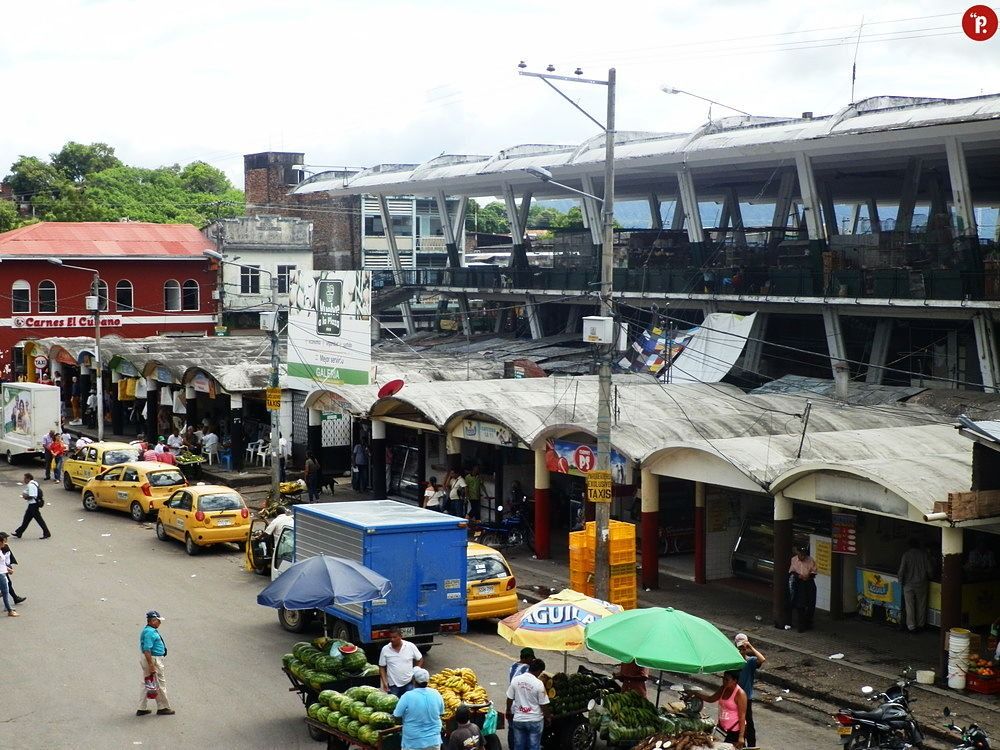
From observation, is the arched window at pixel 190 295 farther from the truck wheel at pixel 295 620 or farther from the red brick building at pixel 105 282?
the truck wheel at pixel 295 620

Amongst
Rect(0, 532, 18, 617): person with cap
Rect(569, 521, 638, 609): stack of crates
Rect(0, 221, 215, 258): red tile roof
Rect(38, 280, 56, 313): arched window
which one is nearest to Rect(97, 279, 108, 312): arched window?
Rect(0, 221, 215, 258): red tile roof

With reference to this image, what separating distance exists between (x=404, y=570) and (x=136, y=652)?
15.6 ft

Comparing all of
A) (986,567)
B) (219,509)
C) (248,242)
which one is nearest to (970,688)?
(986,567)

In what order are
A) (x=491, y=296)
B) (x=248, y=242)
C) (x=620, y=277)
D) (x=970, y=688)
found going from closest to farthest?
(x=970, y=688) < (x=620, y=277) < (x=491, y=296) < (x=248, y=242)

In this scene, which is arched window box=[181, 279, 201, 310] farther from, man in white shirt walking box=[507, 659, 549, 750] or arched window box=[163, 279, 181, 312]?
man in white shirt walking box=[507, 659, 549, 750]

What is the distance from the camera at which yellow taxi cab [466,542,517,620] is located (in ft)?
69.7

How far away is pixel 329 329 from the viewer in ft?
115

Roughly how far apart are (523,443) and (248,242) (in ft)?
143

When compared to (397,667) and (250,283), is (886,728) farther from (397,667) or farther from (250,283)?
(250,283)

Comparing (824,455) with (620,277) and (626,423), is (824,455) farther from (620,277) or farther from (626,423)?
(620,277)

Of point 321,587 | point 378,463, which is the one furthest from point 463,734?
point 378,463

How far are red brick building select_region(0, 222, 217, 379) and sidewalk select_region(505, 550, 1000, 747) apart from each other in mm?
43764

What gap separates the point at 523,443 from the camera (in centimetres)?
2684

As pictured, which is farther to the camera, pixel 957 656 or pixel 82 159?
pixel 82 159
